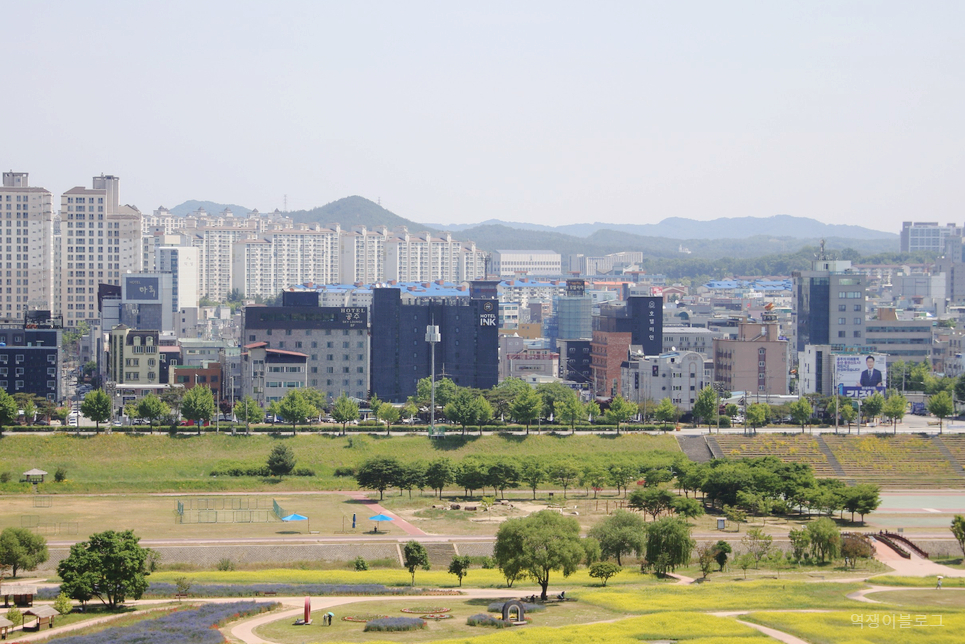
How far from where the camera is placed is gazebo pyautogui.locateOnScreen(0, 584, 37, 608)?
4631cm

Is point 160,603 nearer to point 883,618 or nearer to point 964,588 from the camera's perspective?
point 883,618

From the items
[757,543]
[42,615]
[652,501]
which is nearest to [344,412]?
[652,501]

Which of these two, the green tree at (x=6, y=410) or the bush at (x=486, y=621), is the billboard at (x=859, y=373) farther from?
the bush at (x=486, y=621)

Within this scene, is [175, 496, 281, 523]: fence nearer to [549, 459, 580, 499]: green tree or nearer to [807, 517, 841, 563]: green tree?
[549, 459, 580, 499]: green tree

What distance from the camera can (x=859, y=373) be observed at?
117938mm

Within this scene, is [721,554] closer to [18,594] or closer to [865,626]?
[865,626]

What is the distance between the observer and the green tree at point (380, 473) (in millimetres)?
84562

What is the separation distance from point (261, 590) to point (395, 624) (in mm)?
10062

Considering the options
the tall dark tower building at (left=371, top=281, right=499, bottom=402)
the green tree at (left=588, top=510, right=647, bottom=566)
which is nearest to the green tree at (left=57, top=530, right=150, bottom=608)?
the green tree at (left=588, top=510, right=647, bottom=566)

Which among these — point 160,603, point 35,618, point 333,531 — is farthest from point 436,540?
point 35,618

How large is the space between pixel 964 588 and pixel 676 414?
58832 millimetres

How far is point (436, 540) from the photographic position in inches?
2746

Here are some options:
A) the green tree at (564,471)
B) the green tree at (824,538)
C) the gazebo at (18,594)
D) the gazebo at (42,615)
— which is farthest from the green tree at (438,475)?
the gazebo at (42,615)

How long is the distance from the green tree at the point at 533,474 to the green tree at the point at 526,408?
1579cm
